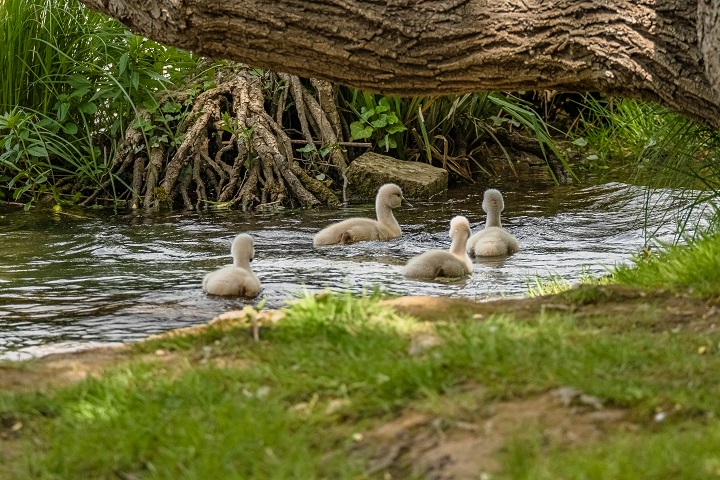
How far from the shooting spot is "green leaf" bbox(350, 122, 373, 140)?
13.5 metres

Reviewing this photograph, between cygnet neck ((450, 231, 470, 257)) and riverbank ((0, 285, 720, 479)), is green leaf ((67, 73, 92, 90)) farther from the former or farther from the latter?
riverbank ((0, 285, 720, 479))

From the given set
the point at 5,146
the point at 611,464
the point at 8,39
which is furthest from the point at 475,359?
the point at 8,39

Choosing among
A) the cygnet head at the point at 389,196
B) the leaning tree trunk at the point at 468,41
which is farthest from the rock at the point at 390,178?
the leaning tree trunk at the point at 468,41

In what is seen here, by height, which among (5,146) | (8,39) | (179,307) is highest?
(8,39)

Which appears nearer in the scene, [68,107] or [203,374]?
[203,374]

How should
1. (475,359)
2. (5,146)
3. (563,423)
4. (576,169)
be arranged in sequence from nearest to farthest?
(563,423) → (475,359) → (5,146) → (576,169)

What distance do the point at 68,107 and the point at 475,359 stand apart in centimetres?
974

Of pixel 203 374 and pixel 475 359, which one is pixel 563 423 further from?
pixel 203 374

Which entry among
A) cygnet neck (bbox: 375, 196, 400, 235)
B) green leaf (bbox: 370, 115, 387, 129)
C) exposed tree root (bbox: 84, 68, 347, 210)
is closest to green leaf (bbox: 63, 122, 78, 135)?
exposed tree root (bbox: 84, 68, 347, 210)

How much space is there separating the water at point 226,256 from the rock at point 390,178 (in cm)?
28

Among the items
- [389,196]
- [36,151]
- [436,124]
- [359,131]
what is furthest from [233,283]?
[436,124]

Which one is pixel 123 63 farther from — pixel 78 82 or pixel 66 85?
pixel 66 85

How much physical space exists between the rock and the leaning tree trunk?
6335 mm

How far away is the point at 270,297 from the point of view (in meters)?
7.82
